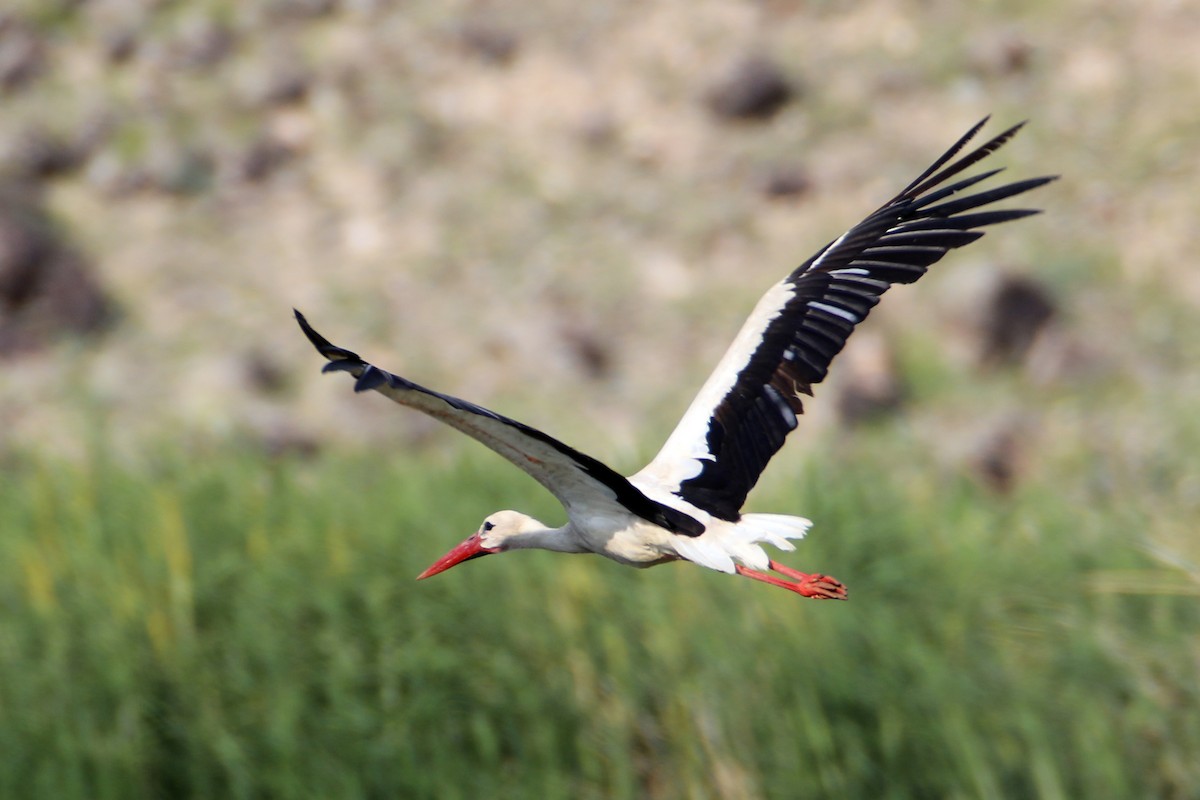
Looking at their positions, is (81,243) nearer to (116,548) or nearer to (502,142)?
(502,142)

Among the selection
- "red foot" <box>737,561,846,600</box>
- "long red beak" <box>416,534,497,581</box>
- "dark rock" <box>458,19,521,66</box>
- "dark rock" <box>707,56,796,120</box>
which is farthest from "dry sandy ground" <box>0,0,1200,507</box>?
"red foot" <box>737,561,846,600</box>

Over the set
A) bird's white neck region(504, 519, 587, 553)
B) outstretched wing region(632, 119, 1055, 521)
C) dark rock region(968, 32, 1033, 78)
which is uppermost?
dark rock region(968, 32, 1033, 78)

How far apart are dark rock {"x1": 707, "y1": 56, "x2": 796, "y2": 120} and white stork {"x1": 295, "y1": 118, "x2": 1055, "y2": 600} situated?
18.1 m

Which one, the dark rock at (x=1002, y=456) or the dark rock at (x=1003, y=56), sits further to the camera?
the dark rock at (x=1003, y=56)

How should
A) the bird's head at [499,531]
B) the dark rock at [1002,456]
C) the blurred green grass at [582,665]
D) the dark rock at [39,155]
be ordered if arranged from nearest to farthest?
the bird's head at [499,531], the blurred green grass at [582,665], the dark rock at [1002,456], the dark rock at [39,155]

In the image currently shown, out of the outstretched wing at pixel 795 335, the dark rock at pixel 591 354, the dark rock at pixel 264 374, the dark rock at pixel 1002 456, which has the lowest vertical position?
the outstretched wing at pixel 795 335

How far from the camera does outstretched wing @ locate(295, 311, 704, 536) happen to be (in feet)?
11.4

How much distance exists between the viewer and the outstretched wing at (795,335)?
4.73 meters

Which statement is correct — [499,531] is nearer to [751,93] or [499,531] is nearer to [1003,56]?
[1003,56]

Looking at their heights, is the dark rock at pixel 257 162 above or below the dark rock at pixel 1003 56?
above

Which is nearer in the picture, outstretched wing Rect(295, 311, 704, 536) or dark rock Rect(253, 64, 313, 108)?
outstretched wing Rect(295, 311, 704, 536)

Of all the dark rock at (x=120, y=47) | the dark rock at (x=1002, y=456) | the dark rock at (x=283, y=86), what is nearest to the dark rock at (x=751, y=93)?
the dark rock at (x=283, y=86)

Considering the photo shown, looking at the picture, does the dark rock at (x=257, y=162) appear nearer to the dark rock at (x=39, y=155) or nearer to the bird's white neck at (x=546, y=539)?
the dark rock at (x=39, y=155)

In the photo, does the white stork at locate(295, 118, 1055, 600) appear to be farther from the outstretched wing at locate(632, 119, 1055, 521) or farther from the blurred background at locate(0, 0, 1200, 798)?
the blurred background at locate(0, 0, 1200, 798)
